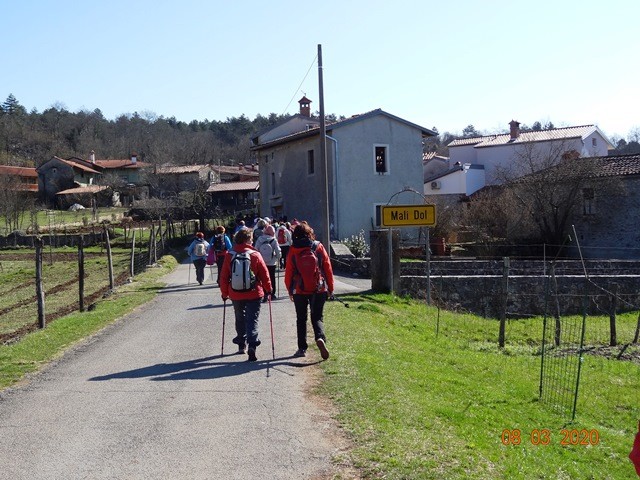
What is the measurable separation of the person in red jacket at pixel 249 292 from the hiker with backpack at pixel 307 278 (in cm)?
36

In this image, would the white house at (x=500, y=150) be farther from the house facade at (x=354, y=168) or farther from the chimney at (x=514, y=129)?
the house facade at (x=354, y=168)

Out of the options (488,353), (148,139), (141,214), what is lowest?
(488,353)

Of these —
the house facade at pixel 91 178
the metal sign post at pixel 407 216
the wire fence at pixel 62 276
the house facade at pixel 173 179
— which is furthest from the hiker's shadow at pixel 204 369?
the house facade at pixel 91 178

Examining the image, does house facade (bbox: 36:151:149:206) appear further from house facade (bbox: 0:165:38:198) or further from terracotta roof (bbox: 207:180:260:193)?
terracotta roof (bbox: 207:180:260:193)

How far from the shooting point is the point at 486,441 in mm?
6398

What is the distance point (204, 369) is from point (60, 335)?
14.1ft

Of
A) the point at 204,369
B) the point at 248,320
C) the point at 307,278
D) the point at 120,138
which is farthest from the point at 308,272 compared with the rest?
the point at 120,138

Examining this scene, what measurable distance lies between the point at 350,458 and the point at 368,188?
32791mm

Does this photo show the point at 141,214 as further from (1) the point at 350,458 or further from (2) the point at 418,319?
(1) the point at 350,458

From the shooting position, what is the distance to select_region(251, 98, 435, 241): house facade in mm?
37156

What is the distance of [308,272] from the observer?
9578 mm

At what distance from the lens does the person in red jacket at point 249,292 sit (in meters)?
9.54

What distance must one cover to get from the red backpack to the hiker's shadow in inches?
39.8

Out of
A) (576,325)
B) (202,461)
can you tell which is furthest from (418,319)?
(202,461)
